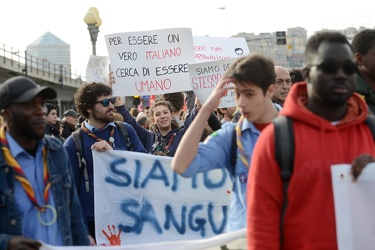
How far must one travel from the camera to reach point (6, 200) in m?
4.45

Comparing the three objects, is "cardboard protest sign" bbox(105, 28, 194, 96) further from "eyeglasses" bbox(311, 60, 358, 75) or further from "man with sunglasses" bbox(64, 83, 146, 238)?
"eyeglasses" bbox(311, 60, 358, 75)

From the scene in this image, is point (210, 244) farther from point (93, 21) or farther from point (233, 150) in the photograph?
point (93, 21)

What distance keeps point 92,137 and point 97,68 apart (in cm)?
452

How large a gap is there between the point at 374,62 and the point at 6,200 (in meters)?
2.49

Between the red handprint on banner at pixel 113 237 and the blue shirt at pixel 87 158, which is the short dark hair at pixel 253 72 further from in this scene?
the red handprint on banner at pixel 113 237

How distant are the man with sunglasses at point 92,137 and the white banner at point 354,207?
13.0 feet

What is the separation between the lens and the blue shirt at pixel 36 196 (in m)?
4.53

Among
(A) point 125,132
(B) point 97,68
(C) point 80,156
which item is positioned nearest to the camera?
(C) point 80,156

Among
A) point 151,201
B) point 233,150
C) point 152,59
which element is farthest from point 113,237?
point 152,59

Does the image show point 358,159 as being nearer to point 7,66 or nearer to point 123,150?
point 123,150

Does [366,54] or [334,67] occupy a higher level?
[366,54]

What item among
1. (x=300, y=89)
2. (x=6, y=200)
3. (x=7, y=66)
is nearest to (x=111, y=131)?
(x=6, y=200)

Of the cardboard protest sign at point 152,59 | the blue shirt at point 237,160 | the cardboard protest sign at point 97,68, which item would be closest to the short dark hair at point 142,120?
the cardboard protest sign at point 97,68

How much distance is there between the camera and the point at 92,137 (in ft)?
25.1
